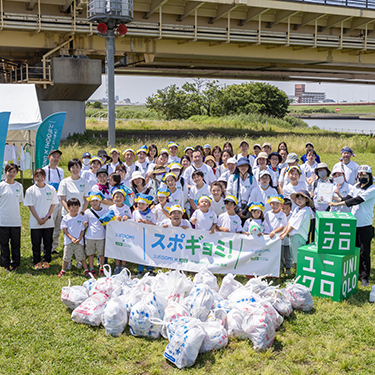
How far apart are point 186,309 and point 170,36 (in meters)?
21.2

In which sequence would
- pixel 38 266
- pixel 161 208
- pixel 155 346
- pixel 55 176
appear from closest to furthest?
pixel 155 346
pixel 38 266
pixel 161 208
pixel 55 176

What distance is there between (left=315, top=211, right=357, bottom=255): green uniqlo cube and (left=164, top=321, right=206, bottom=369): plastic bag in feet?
8.42

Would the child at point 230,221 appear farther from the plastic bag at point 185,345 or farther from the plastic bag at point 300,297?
the plastic bag at point 185,345

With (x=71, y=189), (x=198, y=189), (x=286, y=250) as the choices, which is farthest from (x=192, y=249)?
(x=71, y=189)

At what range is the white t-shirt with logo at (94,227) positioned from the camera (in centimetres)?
732

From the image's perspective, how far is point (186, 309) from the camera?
5.30m

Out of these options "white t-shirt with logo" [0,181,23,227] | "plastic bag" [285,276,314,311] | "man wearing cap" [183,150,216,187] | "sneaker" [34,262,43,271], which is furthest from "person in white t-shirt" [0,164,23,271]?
"plastic bag" [285,276,314,311]

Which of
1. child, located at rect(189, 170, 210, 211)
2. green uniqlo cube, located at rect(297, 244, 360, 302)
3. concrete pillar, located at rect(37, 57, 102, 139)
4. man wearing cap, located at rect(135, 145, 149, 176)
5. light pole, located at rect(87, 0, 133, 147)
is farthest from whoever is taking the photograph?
concrete pillar, located at rect(37, 57, 102, 139)

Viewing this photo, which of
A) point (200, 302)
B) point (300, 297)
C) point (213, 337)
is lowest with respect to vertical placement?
point (213, 337)

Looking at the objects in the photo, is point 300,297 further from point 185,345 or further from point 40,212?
point 40,212

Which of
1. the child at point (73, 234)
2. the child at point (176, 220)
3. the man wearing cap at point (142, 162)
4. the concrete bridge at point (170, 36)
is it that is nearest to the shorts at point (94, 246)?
the child at point (73, 234)

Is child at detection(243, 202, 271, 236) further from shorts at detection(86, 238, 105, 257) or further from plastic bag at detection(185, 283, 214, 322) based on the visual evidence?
shorts at detection(86, 238, 105, 257)

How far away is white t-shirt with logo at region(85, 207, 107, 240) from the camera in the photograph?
7.32 meters

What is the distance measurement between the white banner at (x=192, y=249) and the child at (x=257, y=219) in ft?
0.77
